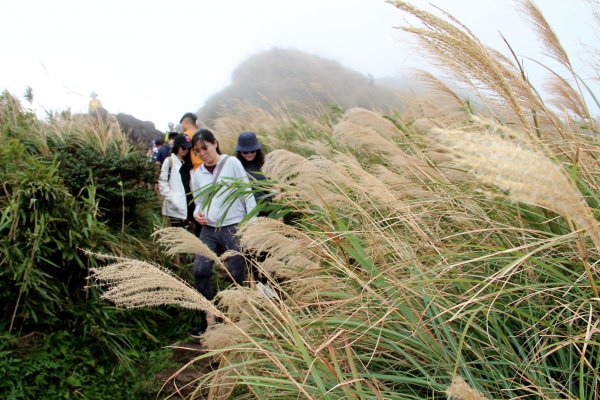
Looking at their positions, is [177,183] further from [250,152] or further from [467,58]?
[467,58]

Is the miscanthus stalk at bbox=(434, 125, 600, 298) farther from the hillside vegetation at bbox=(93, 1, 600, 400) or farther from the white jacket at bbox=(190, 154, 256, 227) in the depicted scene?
the white jacket at bbox=(190, 154, 256, 227)

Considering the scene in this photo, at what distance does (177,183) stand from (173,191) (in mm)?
91

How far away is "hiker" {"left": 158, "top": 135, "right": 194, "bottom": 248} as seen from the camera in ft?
17.0

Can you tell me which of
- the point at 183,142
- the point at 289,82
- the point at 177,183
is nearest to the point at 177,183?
the point at 177,183

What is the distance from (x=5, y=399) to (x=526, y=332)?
133 inches

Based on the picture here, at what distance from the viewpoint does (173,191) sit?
525cm

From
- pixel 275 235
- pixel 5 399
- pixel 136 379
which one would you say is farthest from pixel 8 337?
pixel 275 235

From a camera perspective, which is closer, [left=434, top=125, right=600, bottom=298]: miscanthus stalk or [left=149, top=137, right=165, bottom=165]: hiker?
[left=434, top=125, right=600, bottom=298]: miscanthus stalk

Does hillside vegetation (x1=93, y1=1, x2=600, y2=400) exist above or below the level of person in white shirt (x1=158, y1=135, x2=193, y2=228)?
above

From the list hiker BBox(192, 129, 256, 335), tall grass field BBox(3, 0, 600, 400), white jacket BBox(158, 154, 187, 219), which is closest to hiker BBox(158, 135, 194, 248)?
white jacket BBox(158, 154, 187, 219)

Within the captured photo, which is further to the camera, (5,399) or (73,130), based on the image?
(73,130)

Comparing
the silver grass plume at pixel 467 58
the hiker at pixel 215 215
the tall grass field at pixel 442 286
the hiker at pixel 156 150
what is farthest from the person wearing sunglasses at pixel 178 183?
the silver grass plume at pixel 467 58

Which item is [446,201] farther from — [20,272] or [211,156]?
[20,272]

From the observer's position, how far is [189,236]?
2148 mm
